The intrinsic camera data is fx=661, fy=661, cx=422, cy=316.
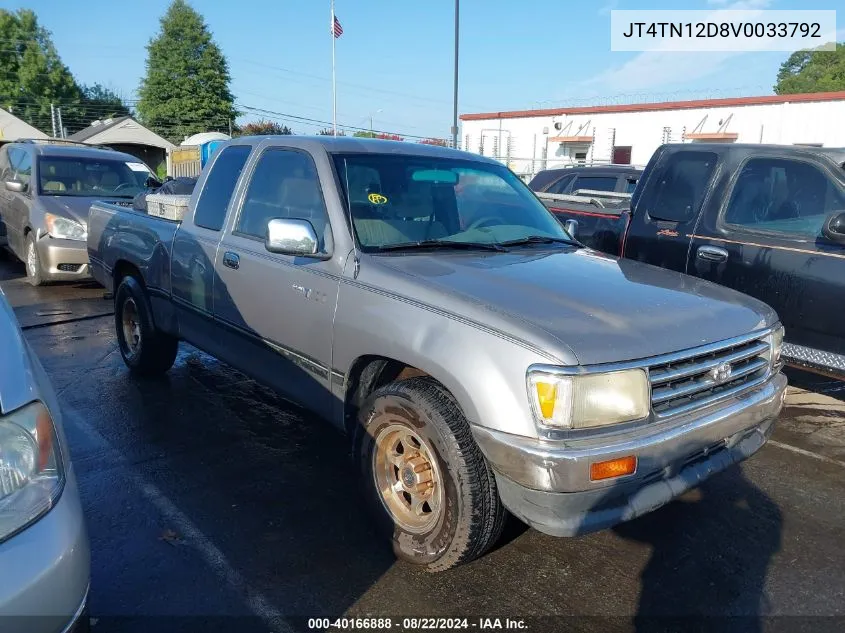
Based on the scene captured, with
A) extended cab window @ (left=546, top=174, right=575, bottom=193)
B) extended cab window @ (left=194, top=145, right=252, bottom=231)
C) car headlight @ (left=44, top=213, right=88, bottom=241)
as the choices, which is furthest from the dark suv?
extended cab window @ (left=546, top=174, right=575, bottom=193)

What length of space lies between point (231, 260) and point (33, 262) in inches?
258

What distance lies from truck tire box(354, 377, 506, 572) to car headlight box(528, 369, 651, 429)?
1.29 feet

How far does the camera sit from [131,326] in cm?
560

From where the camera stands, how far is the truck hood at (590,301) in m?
2.56

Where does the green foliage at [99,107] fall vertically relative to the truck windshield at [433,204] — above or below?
above

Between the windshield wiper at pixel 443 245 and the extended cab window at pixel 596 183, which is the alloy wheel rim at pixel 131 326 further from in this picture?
the extended cab window at pixel 596 183

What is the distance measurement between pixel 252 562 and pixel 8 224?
31.8 ft

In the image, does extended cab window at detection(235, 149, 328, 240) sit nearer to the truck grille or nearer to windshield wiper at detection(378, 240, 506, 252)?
windshield wiper at detection(378, 240, 506, 252)

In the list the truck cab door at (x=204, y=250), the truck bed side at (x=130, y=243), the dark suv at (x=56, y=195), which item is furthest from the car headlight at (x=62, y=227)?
the truck cab door at (x=204, y=250)

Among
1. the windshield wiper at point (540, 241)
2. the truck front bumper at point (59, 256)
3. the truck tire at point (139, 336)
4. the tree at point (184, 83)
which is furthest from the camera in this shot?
the tree at point (184, 83)

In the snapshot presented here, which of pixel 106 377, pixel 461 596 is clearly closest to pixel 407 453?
pixel 461 596

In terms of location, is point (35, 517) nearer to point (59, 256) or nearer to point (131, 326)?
point (131, 326)

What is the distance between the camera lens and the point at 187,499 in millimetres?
3594

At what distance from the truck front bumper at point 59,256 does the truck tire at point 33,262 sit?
13cm
